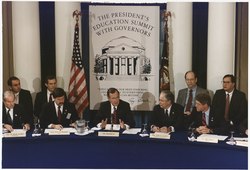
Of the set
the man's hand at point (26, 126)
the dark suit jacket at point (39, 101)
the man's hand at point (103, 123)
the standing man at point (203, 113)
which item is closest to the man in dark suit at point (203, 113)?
the standing man at point (203, 113)

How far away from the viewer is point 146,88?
5.82 metres

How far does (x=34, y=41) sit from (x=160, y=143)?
2.63m

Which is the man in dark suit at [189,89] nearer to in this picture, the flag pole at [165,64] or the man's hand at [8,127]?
the flag pole at [165,64]

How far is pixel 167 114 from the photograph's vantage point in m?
4.56

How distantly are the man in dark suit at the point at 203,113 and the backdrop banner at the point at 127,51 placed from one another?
4.61 ft

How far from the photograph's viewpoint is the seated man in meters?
4.49

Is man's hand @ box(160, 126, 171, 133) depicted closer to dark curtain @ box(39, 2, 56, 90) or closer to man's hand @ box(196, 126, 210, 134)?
man's hand @ box(196, 126, 210, 134)

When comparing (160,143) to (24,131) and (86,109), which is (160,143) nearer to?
(24,131)

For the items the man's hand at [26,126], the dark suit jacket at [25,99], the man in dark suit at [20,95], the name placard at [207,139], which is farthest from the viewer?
the dark suit jacket at [25,99]

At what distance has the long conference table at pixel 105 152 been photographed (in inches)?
151

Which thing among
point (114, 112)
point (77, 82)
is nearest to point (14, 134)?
point (114, 112)

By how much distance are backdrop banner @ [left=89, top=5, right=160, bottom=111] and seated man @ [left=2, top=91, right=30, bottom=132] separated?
145 centimetres

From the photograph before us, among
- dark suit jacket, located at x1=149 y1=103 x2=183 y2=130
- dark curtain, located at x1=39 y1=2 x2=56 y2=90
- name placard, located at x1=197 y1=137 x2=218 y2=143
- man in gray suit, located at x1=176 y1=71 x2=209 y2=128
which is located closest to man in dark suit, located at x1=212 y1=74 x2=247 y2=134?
man in gray suit, located at x1=176 y1=71 x2=209 y2=128

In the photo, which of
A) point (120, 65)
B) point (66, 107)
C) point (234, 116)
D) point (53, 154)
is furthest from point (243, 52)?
point (53, 154)
